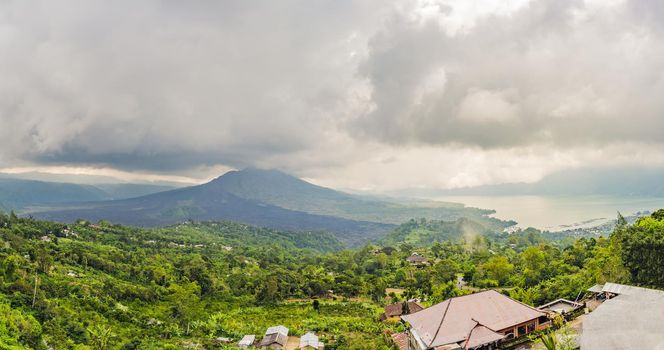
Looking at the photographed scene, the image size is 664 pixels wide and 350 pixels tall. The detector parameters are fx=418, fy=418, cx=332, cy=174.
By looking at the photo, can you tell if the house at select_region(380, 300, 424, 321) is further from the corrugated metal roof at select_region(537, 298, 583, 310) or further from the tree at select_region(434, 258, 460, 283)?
the corrugated metal roof at select_region(537, 298, 583, 310)

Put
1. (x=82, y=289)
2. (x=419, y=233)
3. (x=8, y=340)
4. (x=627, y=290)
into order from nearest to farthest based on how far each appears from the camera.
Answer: (x=8, y=340)
(x=627, y=290)
(x=82, y=289)
(x=419, y=233)

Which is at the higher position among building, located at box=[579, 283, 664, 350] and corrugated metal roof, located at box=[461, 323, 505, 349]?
building, located at box=[579, 283, 664, 350]

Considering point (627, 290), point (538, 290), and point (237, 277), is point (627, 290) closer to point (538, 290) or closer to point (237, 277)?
point (538, 290)

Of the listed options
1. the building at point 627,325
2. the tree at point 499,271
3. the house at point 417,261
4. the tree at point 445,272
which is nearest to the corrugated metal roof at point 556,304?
the building at point 627,325

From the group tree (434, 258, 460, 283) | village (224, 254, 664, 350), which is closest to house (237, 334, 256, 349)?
village (224, 254, 664, 350)

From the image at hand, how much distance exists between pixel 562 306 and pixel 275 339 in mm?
19070

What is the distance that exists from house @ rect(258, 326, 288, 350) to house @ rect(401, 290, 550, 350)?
949 centimetres

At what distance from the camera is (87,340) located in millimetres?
26594

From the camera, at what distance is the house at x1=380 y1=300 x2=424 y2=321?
37.3 meters

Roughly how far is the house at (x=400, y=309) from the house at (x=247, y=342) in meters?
13.1

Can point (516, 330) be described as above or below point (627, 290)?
below

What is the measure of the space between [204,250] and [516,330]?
77.3 metres

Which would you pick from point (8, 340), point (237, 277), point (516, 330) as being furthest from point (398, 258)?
point (8, 340)

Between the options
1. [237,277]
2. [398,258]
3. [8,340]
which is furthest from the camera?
[398,258]
